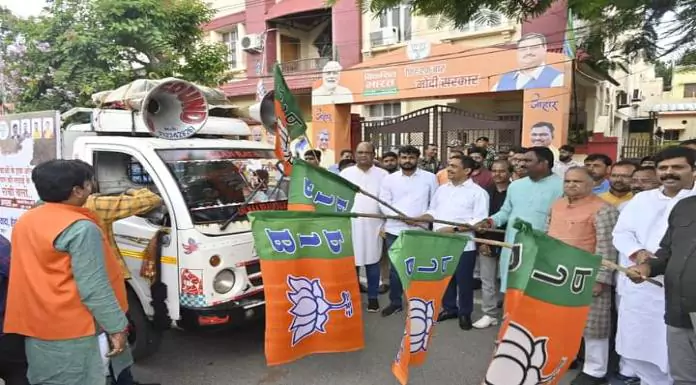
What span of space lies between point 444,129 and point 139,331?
315 inches

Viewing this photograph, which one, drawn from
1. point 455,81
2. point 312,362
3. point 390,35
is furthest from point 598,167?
point 390,35

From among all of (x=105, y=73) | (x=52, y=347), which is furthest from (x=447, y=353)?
(x=105, y=73)

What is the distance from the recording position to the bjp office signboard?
30.5 feet

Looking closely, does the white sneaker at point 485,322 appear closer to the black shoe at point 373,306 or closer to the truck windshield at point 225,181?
the black shoe at point 373,306

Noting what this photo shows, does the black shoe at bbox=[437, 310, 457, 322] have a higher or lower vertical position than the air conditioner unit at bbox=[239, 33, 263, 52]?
lower

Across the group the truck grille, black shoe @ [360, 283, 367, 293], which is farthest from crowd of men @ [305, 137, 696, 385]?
the truck grille

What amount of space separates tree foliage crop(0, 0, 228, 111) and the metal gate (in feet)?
15.7

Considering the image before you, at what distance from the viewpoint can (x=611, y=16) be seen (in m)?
2.22

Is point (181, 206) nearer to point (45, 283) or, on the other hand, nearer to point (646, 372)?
point (45, 283)

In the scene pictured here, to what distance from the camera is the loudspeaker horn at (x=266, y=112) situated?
4871 millimetres

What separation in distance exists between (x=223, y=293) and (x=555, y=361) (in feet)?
7.21

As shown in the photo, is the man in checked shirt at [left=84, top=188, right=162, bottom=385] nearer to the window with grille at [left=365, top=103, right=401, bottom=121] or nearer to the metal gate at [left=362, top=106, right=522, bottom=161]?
the metal gate at [left=362, top=106, right=522, bottom=161]

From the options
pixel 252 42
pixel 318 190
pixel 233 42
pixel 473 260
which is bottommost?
pixel 473 260

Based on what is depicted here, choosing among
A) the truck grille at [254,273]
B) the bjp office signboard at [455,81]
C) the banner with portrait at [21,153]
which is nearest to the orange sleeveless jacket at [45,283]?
the truck grille at [254,273]
